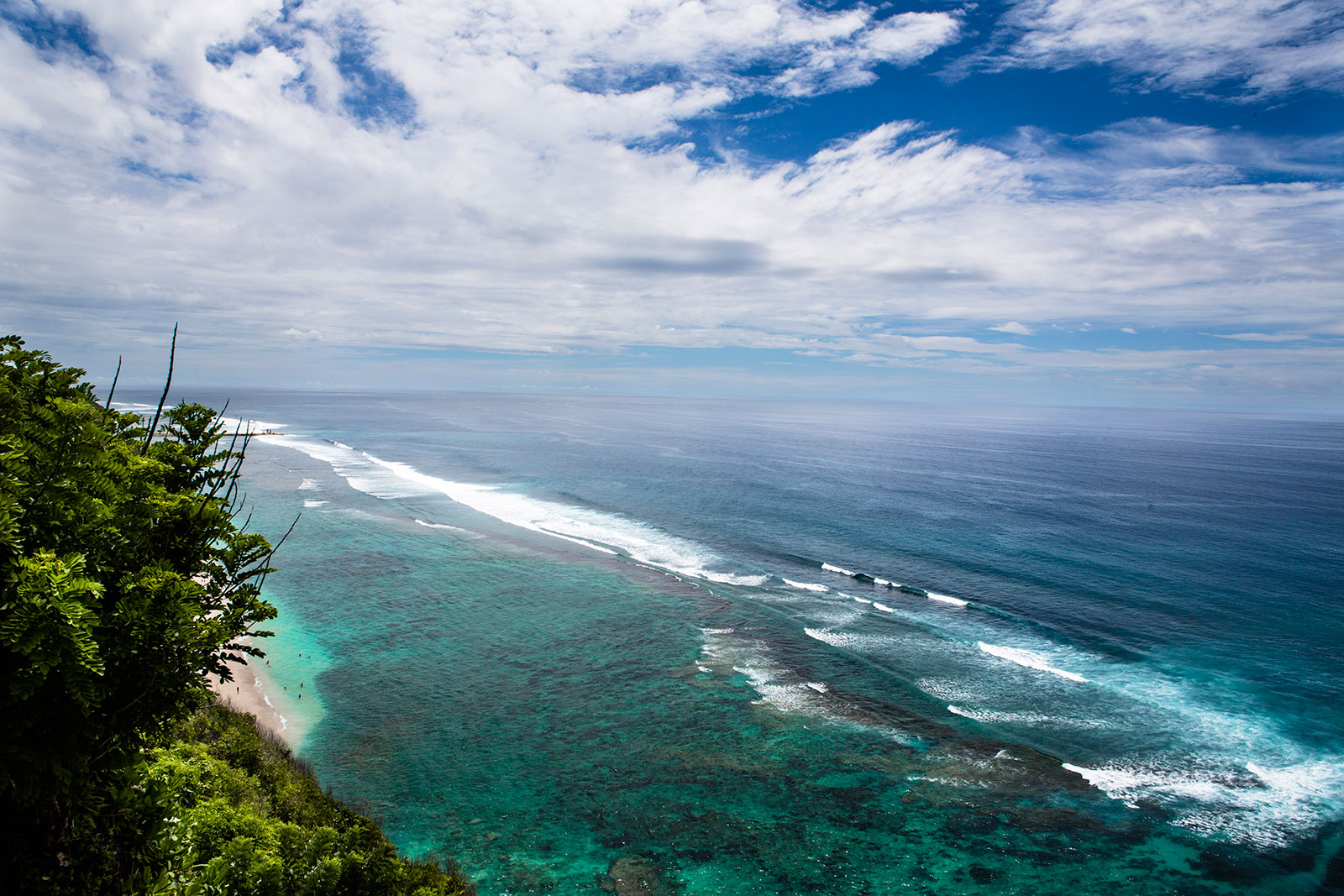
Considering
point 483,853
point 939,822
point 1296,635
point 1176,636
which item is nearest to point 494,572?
point 483,853

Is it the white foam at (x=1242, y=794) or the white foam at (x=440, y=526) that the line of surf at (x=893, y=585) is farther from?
the white foam at (x=440, y=526)

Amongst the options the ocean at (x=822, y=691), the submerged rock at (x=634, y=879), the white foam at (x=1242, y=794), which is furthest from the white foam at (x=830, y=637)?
the submerged rock at (x=634, y=879)

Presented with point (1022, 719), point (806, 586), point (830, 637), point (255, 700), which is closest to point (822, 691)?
point (830, 637)

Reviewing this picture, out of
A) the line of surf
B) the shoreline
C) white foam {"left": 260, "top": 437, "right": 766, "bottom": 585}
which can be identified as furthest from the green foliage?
the line of surf

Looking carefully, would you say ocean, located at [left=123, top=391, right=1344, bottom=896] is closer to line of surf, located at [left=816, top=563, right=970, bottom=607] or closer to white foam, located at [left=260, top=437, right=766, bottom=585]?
line of surf, located at [left=816, top=563, right=970, bottom=607]

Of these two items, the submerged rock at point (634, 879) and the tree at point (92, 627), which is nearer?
the tree at point (92, 627)

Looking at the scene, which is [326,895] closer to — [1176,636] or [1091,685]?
[1091,685]
